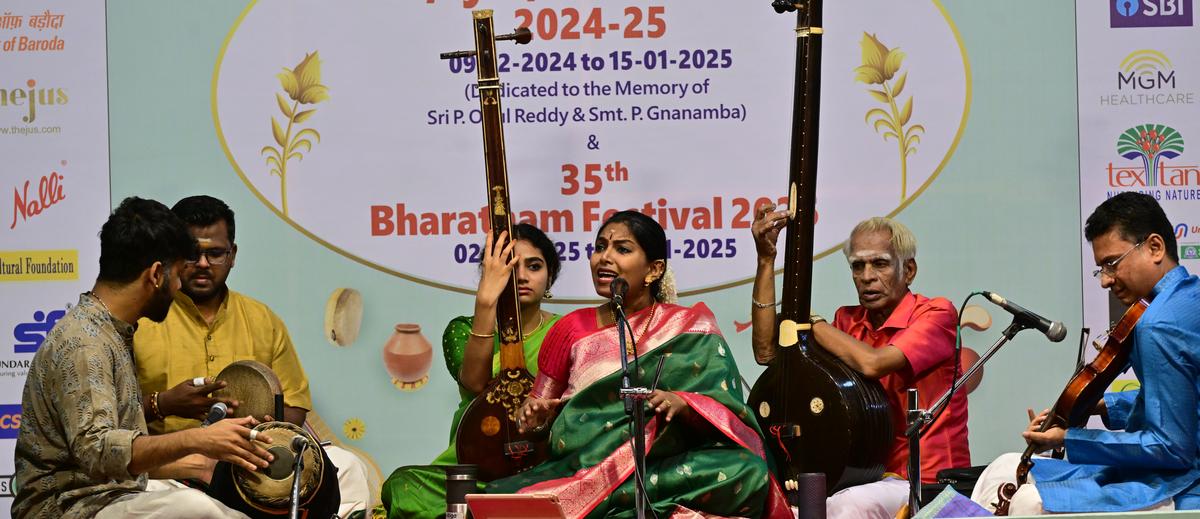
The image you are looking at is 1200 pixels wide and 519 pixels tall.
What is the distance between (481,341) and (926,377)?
6.25 feet

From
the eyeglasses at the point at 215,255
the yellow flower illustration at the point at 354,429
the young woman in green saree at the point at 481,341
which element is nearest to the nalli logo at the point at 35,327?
the eyeglasses at the point at 215,255

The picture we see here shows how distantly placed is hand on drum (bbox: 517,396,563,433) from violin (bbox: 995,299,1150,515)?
1.79m

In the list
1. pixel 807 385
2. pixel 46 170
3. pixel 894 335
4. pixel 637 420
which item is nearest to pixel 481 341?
pixel 637 420

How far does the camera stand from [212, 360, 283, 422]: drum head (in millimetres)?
5387

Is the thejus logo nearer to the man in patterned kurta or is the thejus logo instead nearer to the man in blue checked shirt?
the man in blue checked shirt

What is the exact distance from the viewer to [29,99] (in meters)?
6.97

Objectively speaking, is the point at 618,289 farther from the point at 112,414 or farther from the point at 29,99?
the point at 29,99

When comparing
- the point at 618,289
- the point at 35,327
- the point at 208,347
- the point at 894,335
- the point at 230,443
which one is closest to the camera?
the point at 230,443

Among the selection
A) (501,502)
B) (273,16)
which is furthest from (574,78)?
(501,502)

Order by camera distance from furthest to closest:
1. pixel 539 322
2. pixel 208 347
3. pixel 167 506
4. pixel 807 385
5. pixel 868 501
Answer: pixel 539 322, pixel 208 347, pixel 807 385, pixel 868 501, pixel 167 506

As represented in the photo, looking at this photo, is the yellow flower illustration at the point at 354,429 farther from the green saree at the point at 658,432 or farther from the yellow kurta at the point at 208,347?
the green saree at the point at 658,432

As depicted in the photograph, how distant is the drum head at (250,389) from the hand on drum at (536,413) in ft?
3.09

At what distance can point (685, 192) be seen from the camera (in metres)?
6.77

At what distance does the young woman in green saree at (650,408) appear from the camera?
5262 millimetres
